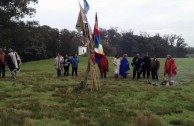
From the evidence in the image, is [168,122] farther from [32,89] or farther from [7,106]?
[32,89]

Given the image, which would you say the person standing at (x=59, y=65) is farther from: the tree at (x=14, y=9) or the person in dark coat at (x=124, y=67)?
the tree at (x=14, y=9)

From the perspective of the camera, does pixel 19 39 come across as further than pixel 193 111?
Yes

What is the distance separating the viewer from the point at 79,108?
497 inches

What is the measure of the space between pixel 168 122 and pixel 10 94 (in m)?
7.17

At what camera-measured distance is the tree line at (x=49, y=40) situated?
45688 millimetres

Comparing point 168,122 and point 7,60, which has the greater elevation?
point 7,60

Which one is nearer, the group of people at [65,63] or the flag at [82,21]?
the flag at [82,21]

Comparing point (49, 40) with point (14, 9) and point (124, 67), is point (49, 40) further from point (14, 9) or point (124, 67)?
point (124, 67)

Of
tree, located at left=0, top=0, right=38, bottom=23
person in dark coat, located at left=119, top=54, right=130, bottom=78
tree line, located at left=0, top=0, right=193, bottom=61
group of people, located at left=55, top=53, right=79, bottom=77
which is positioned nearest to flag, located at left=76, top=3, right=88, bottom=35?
tree line, located at left=0, top=0, right=193, bottom=61

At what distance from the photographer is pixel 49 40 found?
286 feet

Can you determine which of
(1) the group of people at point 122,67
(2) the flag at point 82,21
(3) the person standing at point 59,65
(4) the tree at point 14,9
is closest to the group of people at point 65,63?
(3) the person standing at point 59,65

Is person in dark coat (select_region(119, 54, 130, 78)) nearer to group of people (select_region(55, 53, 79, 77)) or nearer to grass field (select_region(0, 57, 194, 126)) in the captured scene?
group of people (select_region(55, 53, 79, 77))

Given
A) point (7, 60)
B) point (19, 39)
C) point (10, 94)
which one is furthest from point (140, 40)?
point (10, 94)

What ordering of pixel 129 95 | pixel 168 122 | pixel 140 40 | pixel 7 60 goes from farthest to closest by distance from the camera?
pixel 140 40 < pixel 7 60 < pixel 129 95 < pixel 168 122
